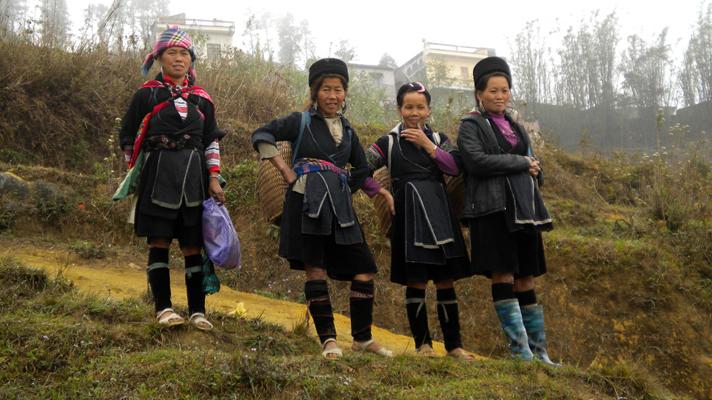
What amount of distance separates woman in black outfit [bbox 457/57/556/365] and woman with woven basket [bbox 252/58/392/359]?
0.72 metres

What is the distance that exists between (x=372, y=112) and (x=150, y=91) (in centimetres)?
969

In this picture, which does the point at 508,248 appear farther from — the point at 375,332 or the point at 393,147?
the point at 375,332

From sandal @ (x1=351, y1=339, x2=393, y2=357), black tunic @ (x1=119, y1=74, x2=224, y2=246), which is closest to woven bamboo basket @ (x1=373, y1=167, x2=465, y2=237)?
sandal @ (x1=351, y1=339, x2=393, y2=357)

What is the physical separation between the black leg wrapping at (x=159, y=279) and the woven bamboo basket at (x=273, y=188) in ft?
2.28

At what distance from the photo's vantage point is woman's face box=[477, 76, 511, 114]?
430 cm

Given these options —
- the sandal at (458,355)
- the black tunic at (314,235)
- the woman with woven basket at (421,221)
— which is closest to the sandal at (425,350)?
the woman with woven basket at (421,221)

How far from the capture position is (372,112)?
1348 cm

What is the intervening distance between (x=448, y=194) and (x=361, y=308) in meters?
1.05

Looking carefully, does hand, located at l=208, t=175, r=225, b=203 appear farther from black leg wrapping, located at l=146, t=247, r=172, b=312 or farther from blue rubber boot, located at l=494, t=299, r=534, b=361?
A: blue rubber boot, located at l=494, t=299, r=534, b=361

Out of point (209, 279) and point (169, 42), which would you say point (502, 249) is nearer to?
point (209, 279)

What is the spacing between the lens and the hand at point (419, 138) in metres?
4.19

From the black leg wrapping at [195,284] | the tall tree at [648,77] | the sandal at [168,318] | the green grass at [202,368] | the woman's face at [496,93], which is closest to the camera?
the green grass at [202,368]

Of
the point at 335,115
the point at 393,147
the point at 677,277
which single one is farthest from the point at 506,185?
the point at 677,277

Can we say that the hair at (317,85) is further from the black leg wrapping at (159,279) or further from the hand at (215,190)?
the black leg wrapping at (159,279)
